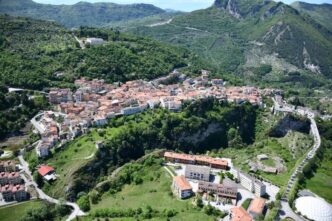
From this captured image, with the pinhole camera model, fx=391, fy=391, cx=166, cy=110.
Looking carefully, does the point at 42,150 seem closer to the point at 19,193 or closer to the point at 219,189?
the point at 19,193

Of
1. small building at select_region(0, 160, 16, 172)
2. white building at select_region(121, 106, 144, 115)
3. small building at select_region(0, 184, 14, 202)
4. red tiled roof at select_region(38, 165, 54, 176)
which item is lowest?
small building at select_region(0, 184, 14, 202)

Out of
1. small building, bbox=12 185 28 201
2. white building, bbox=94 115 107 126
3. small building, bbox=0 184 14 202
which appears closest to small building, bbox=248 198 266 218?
small building, bbox=12 185 28 201

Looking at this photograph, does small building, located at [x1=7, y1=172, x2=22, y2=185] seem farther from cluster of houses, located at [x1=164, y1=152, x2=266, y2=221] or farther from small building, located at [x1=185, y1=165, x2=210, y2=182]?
small building, located at [x1=185, y1=165, x2=210, y2=182]

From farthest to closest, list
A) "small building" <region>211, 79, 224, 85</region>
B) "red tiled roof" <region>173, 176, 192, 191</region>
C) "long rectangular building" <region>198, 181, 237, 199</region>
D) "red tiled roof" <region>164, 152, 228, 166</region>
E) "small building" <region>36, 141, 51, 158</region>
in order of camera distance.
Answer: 1. "small building" <region>211, 79, 224, 85</region>
2. "small building" <region>36, 141, 51, 158</region>
3. "red tiled roof" <region>164, 152, 228, 166</region>
4. "red tiled roof" <region>173, 176, 192, 191</region>
5. "long rectangular building" <region>198, 181, 237, 199</region>

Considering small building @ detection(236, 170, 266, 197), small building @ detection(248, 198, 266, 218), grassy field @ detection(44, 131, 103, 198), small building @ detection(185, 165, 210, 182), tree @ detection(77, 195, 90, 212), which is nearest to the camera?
small building @ detection(248, 198, 266, 218)

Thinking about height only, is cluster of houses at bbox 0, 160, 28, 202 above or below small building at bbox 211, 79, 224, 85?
below

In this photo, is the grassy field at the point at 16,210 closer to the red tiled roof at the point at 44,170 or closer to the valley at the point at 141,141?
the valley at the point at 141,141

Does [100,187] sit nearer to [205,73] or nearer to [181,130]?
[181,130]
